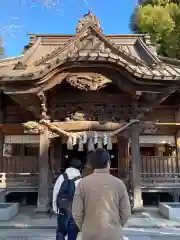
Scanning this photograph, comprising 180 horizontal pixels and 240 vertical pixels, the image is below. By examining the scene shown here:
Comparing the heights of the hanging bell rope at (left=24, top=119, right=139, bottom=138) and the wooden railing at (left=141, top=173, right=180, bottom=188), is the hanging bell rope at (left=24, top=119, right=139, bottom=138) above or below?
above

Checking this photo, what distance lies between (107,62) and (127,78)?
31.9 inches

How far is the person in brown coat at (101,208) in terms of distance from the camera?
101 inches

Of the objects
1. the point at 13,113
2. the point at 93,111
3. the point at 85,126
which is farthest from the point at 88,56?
the point at 13,113

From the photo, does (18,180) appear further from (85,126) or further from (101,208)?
(101,208)

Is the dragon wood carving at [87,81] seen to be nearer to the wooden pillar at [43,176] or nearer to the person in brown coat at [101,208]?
the wooden pillar at [43,176]

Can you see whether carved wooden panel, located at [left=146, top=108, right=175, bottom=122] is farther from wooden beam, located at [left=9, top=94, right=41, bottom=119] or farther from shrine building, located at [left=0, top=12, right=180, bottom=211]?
wooden beam, located at [left=9, top=94, right=41, bottom=119]

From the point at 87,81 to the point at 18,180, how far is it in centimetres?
467

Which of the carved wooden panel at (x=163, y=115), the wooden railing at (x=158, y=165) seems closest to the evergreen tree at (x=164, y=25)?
the carved wooden panel at (x=163, y=115)

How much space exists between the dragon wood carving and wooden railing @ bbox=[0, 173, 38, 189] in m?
3.86

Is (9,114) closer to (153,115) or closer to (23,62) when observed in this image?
(23,62)

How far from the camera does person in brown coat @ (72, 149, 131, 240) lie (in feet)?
8.38

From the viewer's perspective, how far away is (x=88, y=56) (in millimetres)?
7859

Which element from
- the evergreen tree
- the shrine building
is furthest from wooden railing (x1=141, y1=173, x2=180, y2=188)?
the evergreen tree

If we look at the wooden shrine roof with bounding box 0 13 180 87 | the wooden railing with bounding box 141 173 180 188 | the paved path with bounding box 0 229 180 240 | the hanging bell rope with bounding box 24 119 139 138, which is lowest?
the paved path with bounding box 0 229 180 240
